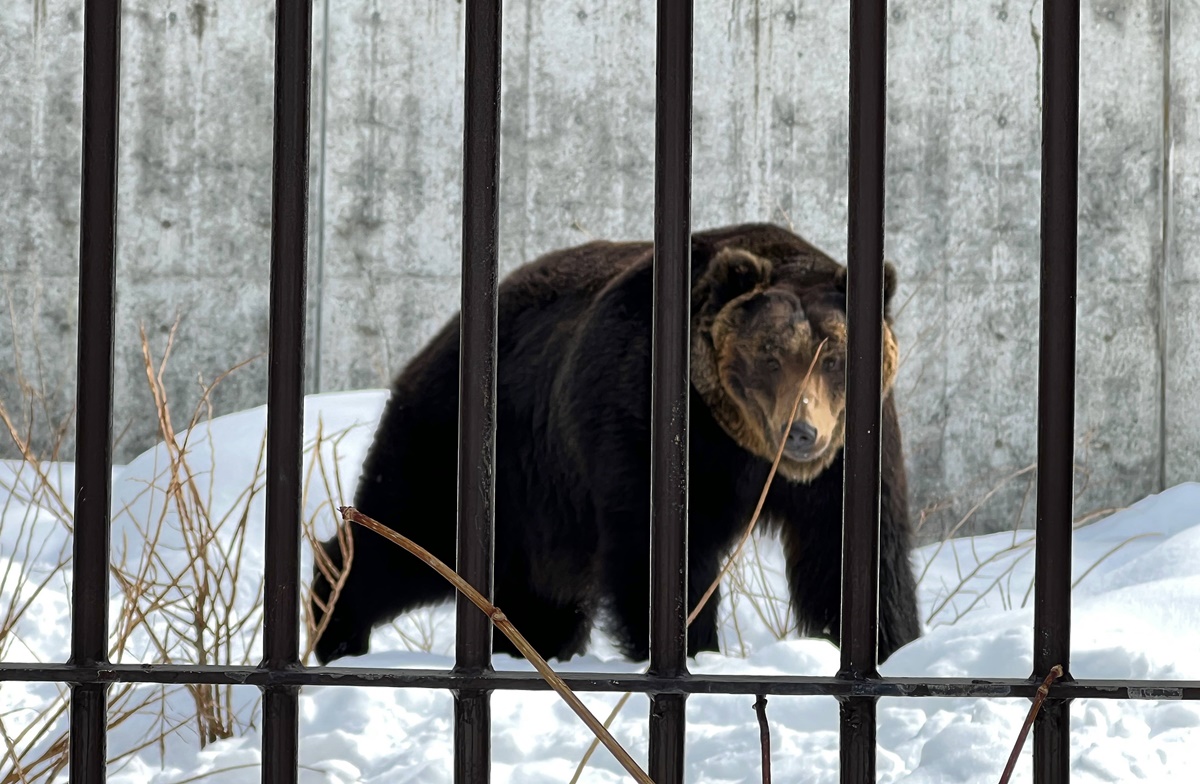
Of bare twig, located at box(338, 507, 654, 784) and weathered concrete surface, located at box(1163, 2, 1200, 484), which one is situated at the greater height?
weathered concrete surface, located at box(1163, 2, 1200, 484)

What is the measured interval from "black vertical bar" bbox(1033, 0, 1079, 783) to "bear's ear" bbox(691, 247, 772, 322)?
2147 mm

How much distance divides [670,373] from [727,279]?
2.25 meters

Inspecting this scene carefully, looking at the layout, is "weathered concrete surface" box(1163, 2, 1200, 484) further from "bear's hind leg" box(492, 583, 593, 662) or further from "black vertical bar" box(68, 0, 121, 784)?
"black vertical bar" box(68, 0, 121, 784)

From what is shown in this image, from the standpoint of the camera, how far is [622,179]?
259 inches

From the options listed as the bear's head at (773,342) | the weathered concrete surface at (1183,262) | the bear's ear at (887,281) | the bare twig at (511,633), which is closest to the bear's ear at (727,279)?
the bear's head at (773,342)

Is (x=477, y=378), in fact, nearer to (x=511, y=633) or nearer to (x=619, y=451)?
(x=511, y=633)

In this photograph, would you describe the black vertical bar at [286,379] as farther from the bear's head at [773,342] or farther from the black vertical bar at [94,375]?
the bear's head at [773,342]

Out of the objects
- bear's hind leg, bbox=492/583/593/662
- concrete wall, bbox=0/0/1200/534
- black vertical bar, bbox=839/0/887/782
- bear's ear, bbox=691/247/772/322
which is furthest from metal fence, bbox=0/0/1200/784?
concrete wall, bbox=0/0/1200/534

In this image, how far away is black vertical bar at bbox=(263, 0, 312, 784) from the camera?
956 millimetres

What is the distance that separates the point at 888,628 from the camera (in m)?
3.09

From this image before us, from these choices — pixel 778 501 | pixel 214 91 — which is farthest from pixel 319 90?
pixel 778 501

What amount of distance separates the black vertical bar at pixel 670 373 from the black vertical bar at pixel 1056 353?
27 cm

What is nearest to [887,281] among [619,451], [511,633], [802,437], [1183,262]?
[802,437]

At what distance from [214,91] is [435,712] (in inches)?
235
